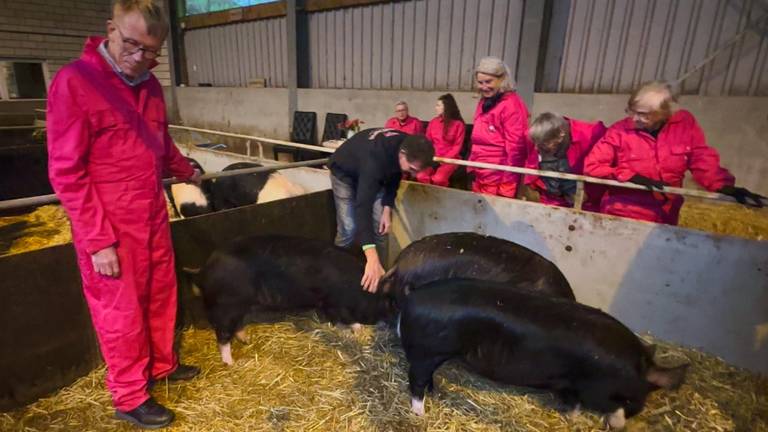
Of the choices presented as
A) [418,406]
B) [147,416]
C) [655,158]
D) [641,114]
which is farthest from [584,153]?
[147,416]

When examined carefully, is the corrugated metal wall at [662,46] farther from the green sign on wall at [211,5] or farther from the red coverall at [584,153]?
the green sign on wall at [211,5]

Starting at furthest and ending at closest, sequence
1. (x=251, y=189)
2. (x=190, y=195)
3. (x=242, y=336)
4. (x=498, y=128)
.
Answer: (x=190, y=195) → (x=251, y=189) → (x=498, y=128) → (x=242, y=336)

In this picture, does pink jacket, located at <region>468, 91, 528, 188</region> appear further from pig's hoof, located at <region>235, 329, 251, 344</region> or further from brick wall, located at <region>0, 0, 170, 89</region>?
brick wall, located at <region>0, 0, 170, 89</region>

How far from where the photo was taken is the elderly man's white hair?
2.74 meters

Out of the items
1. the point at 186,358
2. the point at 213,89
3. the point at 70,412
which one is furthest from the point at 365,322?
the point at 213,89

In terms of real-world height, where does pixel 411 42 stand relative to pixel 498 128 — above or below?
above

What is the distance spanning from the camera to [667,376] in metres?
2.13

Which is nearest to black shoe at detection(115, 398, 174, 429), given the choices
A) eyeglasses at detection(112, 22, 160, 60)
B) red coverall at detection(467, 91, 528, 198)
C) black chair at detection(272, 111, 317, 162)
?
eyeglasses at detection(112, 22, 160, 60)

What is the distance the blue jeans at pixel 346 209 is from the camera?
340 cm

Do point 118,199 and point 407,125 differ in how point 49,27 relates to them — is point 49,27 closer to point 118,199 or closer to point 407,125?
point 407,125

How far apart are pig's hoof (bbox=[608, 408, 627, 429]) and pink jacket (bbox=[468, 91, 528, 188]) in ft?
6.60

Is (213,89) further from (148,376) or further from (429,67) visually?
(148,376)

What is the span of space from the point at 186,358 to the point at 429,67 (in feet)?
21.6

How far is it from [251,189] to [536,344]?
3191 mm
